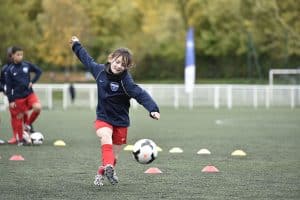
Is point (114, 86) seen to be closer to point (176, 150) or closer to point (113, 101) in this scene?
point (113, 101)

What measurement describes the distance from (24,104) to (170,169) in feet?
17.9

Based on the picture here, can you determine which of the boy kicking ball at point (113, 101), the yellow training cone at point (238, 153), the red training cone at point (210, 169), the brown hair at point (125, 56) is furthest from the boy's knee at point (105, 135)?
the yellow training cone at point (238, 153)

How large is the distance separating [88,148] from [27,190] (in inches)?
235

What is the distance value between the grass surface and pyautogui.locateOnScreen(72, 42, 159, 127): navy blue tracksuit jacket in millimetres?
776

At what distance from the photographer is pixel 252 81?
47.8 metres

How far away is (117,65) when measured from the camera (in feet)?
30.8

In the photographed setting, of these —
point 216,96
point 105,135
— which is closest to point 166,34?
point 216,96

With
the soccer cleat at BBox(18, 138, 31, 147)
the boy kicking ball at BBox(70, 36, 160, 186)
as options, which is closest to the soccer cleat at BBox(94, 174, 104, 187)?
the boy kicking ball at BBox(70, 36, 160, 186)

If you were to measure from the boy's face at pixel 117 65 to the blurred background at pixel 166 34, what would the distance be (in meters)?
40.6

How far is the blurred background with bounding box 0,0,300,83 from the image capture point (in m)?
51.6

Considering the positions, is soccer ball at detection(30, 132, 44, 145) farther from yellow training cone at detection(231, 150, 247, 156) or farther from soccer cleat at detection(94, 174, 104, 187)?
soccer cleat at detection(94, 174, 104, 187)

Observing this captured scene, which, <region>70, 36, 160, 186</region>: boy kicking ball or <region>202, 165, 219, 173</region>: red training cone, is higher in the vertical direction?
<region>70, 36, 160, 186</region>: boy kicking ball

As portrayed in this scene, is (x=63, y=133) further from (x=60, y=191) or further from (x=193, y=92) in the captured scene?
(x=193, y=92)

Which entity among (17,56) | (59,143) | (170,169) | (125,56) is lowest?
(59,143)
